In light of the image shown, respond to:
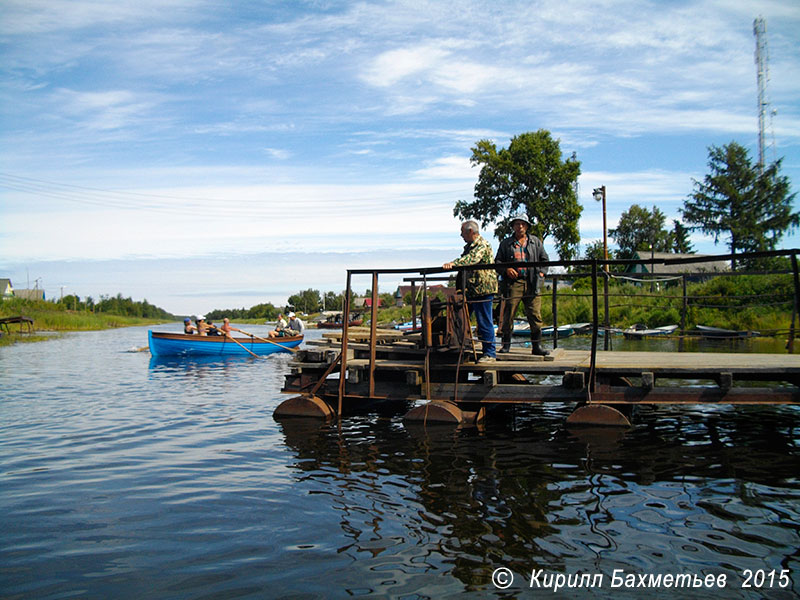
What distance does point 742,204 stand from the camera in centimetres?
6062

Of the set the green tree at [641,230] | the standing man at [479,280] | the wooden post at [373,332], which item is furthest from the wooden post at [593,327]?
the green tree at [641,230]

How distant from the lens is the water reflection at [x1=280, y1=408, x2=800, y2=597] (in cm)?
506

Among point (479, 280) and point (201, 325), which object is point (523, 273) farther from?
point (201, 325)

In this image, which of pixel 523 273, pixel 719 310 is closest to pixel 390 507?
pixel 523 273

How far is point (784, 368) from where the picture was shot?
334 inches

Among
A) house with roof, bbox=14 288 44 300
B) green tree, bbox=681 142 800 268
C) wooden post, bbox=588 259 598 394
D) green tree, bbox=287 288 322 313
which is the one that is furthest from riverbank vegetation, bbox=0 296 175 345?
green tree, bbox=681 142 800 268

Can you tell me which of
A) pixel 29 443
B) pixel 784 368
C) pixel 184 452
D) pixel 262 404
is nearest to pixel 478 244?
pixel 784 368

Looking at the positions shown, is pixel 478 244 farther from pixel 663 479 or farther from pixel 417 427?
pixel 663 479

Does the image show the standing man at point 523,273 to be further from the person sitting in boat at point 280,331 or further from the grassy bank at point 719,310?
the person sitting in boat at point 280,331

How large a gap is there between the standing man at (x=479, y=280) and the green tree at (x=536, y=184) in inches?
1728

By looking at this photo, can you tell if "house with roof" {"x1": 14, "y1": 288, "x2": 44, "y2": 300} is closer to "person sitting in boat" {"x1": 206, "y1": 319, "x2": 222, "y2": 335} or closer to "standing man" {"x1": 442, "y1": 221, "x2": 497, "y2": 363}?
"person sitting in boat" {"x1": 206, "y1": 319, "x2": 222, "y2": 335}

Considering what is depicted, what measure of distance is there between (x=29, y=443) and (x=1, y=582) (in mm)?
5810

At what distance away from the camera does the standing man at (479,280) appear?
9859 millimetres

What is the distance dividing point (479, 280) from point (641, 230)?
7739 cm
